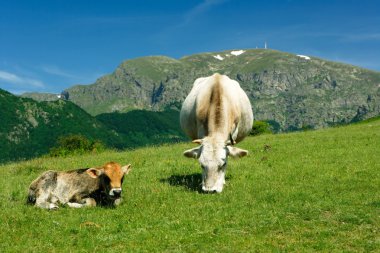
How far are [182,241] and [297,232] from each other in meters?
2.76

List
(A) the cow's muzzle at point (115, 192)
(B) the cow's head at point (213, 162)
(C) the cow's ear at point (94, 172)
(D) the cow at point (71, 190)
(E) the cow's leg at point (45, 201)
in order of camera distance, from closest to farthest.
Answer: (A) the cow's muzzle at point (115, 192) < (C) the cow's ear at point (94, 172) < (E) the cow's leg at point (45, 201) < (D) the cow at point (71, 190) < (B) the cow's head at point (213, 162)

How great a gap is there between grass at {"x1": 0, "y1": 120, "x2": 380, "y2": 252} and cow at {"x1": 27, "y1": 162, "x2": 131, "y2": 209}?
1.68 ft

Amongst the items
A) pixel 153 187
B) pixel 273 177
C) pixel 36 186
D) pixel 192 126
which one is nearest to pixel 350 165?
pixel 273 177

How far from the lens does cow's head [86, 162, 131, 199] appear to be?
499 inches

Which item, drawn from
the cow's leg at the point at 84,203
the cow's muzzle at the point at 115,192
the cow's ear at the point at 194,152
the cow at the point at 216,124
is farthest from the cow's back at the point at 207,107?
the cow's leg at the point at 84,203

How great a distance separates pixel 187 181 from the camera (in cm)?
1748

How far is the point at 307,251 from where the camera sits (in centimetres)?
912

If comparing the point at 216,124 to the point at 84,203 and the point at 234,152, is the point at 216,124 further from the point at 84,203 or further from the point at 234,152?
the point at 84,203

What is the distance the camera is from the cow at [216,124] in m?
14.7

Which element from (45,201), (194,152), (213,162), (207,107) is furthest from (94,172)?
(207,107)

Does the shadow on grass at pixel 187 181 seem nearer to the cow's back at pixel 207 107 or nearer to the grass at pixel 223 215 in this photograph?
the grass at pixel 223 215

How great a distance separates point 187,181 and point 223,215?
18.3 ft

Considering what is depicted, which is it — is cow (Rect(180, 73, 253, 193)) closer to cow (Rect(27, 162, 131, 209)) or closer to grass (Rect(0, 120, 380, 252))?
grass (Rect(0, 120, 380, 252))

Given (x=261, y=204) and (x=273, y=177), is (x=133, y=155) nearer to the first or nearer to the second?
(x=273, y=177)
